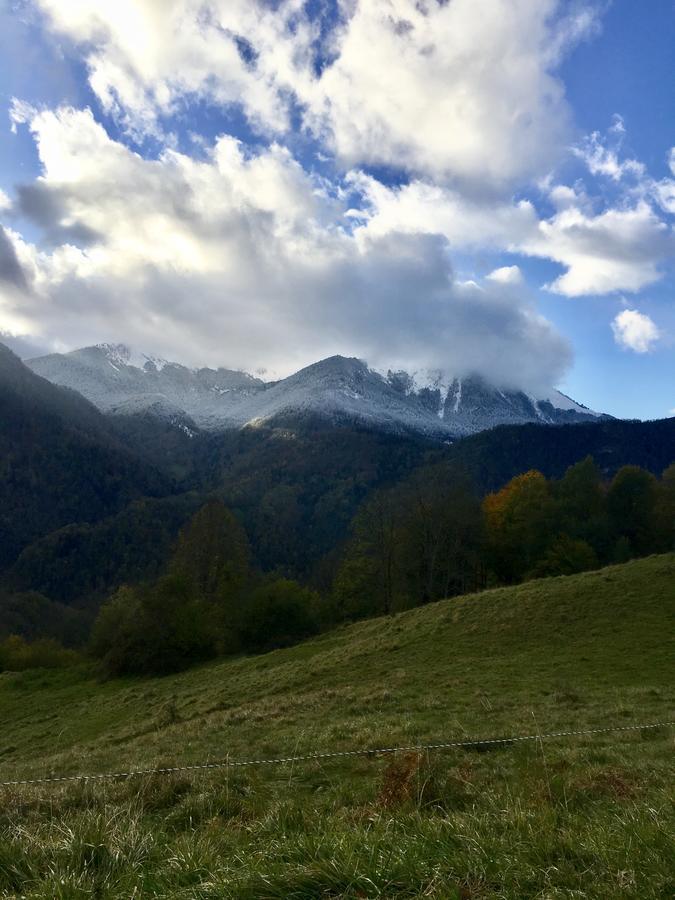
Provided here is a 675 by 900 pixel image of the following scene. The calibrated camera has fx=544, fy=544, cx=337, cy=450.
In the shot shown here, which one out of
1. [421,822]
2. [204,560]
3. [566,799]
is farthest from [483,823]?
[204,560]

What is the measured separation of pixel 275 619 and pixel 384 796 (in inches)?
1688

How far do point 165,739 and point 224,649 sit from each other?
106ft

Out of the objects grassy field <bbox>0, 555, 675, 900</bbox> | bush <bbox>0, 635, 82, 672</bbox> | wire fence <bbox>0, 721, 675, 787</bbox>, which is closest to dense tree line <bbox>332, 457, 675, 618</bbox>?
grassy field <bbox>0, 555, 675, 900</bbox>

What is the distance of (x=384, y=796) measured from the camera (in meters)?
7.39

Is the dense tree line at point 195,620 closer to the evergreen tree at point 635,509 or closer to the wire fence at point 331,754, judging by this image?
the evergreen tree at point 635,509

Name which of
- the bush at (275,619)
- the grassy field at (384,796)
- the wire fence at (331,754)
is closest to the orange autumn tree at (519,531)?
the bush at (275,619)

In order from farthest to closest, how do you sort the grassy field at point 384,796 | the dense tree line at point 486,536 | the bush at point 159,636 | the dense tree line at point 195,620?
the dense tree line at point 486,536
the dense tree line at point 195,620
the bush at point 159,636
the grassy field at point 384,796

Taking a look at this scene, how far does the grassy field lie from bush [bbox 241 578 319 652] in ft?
70.4

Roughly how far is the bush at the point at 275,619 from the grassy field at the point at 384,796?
21470 millimetres

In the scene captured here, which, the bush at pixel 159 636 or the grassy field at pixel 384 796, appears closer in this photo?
the grassy field at pixel 384 796

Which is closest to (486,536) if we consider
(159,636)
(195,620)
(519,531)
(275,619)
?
(519,531)

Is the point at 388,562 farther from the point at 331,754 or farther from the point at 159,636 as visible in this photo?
the point at 331,754

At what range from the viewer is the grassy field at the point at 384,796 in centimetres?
418

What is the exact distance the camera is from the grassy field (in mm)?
4176
